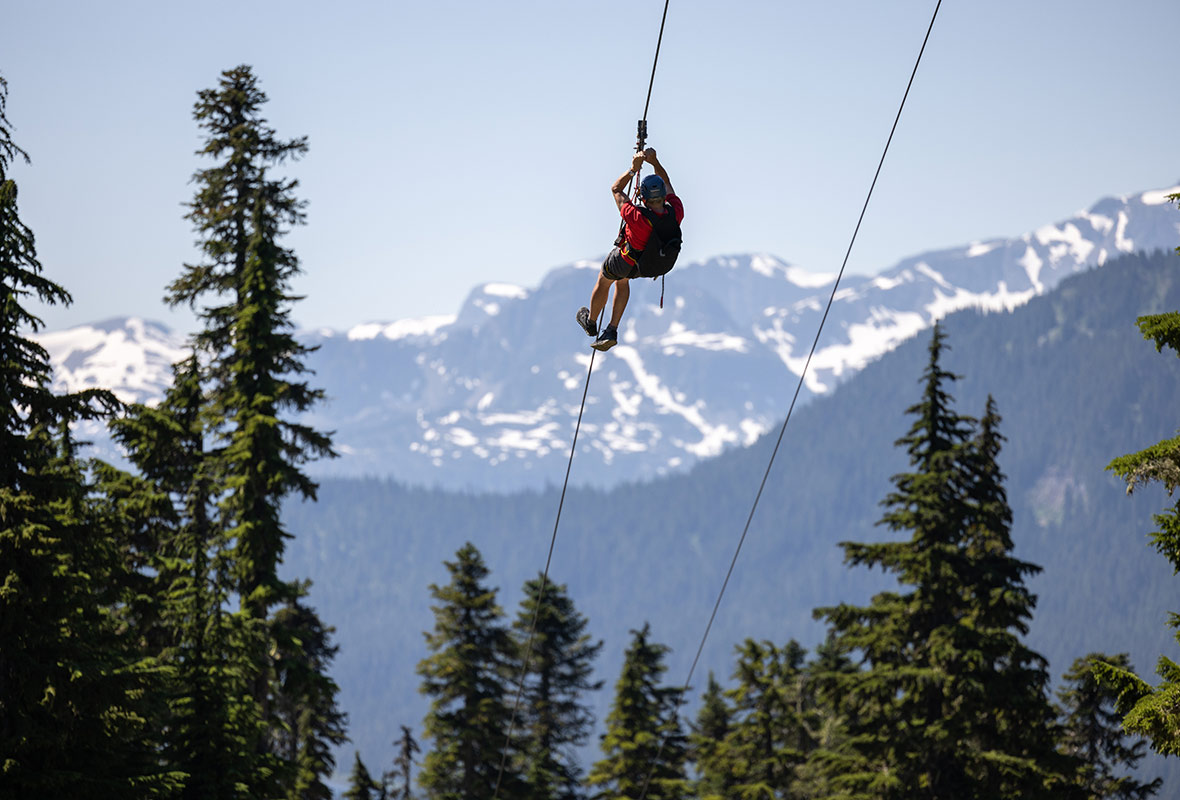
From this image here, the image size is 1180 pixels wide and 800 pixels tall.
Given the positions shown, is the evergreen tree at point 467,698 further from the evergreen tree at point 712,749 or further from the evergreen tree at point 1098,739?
the evergreen tree at point 1098,739

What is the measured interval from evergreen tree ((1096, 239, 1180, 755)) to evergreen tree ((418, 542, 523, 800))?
96.1 ft

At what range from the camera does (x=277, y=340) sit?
25.8m

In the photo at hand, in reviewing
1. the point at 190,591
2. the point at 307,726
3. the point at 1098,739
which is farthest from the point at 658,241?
the point at 307,726

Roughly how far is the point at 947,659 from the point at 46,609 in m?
16.8

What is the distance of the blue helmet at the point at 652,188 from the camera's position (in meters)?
14.6

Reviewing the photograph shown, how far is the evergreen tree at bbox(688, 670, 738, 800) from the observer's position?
4619cm

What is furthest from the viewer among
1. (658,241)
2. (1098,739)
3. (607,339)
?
(1098,739)

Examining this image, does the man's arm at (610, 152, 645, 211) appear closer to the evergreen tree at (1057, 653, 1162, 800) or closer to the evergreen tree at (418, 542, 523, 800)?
the evergreen tree at (1057, 653, 1162, 800)

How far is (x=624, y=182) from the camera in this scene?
581 inches

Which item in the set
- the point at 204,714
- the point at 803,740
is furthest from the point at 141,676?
the point at 803,740

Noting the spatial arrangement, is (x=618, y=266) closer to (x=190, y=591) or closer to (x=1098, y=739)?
(x=190, y=591)

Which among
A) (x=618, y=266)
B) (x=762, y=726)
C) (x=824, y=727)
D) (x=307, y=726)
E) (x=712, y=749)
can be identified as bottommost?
(x=618, y=266)

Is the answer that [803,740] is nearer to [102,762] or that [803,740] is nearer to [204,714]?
[204,714]

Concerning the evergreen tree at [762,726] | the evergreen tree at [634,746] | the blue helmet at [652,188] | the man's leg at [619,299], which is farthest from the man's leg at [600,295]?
the evergreen tree at [634,746]
